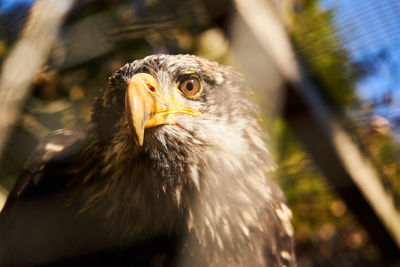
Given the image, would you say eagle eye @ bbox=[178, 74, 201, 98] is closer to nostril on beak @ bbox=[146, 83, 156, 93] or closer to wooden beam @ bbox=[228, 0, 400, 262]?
nostril on beak @ bbox=[146, 83, 156, 93]

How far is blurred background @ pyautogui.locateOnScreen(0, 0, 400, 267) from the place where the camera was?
944 millimetres

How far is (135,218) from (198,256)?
215 mm

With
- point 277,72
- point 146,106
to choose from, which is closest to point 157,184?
point 146,106

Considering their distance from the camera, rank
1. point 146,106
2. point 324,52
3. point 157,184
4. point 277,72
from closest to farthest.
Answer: point 146,106
point 157,184
point 277,72
point 324,52

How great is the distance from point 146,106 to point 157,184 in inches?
8.6

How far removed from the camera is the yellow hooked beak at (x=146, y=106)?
0.77 m

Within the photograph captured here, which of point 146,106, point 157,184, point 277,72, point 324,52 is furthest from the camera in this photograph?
point 324,52

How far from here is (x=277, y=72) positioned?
1.45 meters

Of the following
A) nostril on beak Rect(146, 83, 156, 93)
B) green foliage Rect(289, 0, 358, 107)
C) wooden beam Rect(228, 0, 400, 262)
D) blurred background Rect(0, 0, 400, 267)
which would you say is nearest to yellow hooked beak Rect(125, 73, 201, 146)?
nostril on beak Rect(146, 83, 156, 93)

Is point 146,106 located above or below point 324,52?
above

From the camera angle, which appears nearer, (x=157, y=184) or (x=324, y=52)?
(x=157, y=184)

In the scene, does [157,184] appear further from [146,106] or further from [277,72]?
[277,72]

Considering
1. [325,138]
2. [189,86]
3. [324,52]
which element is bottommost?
[325,138]

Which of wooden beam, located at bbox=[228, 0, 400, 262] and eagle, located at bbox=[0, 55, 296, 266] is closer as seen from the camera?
eagle, located at bbox=[0, 55, 296, 266]
